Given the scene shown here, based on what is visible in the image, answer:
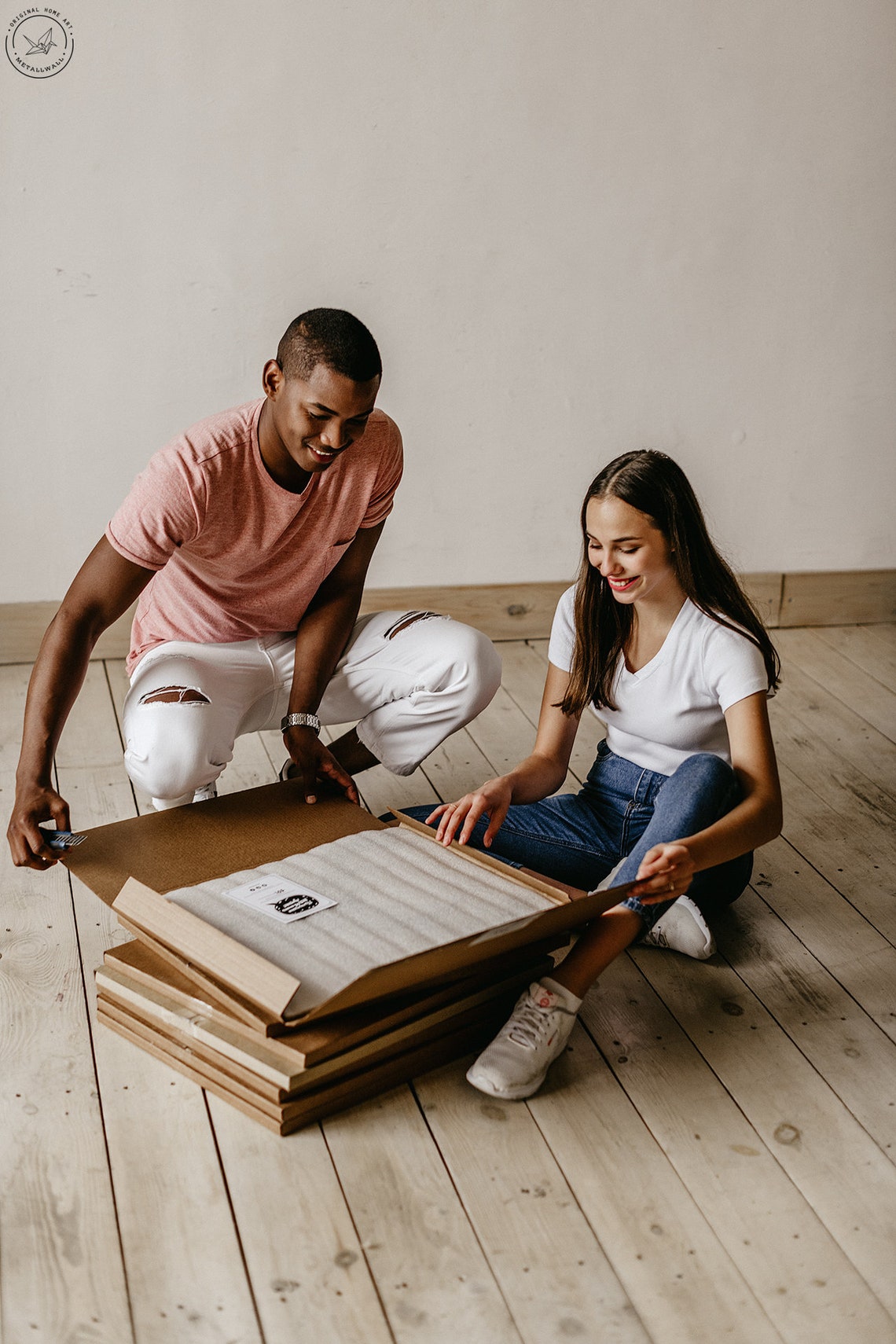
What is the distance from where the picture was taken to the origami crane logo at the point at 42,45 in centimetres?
271

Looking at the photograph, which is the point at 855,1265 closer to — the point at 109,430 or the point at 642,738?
the point at 642,738

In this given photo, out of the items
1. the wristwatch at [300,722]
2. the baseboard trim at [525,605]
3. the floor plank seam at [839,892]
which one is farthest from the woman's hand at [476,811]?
the baseboard trim at [525,605]

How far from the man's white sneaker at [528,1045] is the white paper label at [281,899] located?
0.28 m

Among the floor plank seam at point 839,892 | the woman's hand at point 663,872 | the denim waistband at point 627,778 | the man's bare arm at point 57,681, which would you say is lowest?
the floor plank seam at point 839,892

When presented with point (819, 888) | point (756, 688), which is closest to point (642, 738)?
point (756, 688)

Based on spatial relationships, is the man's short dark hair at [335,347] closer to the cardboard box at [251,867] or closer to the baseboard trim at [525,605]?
the cardboard box at [251,867]

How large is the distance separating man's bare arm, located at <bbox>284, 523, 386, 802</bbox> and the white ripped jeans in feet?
0.19

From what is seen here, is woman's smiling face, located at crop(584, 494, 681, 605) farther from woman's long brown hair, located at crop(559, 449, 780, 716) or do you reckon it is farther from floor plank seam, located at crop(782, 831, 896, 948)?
floor plank seam, located at crop(782, 831, 896, 948)

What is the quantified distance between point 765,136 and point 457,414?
1.06m

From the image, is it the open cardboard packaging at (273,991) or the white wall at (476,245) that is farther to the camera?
the white wall at (476,245)

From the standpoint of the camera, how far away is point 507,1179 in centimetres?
145

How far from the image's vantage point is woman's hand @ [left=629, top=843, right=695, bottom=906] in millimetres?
1600

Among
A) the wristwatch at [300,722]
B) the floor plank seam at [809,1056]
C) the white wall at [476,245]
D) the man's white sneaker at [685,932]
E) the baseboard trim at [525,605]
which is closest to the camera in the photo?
the floor plank seam at [809,1056]

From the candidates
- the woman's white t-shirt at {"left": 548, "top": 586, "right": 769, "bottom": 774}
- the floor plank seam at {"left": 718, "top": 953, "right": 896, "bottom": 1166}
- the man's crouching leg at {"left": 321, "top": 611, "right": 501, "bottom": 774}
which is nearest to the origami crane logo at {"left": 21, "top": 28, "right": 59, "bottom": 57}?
the man's crouching leg at {"left": 321, "top": 611, "right": 501, "bottom": 774}
